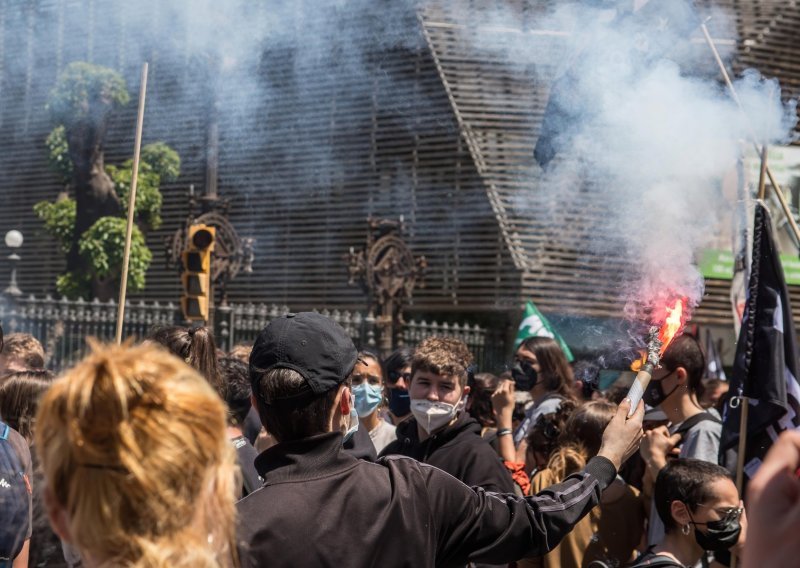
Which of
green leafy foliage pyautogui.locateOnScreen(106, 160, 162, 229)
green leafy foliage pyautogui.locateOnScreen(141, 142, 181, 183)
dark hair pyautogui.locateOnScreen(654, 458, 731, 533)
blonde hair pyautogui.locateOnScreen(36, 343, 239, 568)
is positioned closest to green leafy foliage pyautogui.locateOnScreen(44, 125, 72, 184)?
green leafy foliage pyautogui.locateOnScreen(106, 160, 162, 229)

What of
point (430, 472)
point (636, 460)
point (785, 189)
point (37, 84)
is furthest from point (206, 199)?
point (430, 472)

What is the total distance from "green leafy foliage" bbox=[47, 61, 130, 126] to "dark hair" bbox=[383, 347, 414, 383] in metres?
12.7

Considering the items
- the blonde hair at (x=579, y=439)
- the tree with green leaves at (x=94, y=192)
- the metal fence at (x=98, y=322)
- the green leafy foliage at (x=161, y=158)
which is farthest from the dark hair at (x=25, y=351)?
the green leafy foliage at (x=161, y=158)

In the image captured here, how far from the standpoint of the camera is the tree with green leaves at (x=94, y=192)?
773 inches

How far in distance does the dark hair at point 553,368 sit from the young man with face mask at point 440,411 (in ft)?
6.48

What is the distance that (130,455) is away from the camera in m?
1.67

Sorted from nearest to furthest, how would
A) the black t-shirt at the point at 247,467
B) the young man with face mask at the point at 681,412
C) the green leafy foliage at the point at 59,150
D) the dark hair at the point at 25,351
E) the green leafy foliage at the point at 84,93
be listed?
the black t-shirt at the point at 247,467, the young man with face mask at the point at 681,412, the dark hair at the point at 25,351, the green leafy foliage at the point at 84,93, the green leafy foliage at the point at 59,150

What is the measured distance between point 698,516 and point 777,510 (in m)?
2.99

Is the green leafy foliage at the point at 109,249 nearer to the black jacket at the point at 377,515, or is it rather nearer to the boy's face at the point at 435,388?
the boy's face at the point at 435,388

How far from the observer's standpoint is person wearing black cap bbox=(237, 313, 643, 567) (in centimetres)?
264

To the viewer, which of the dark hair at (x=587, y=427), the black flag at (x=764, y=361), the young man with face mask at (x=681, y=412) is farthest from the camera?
the young man with face mask at (x=681, y=412)

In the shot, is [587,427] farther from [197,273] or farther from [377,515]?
[197,273]

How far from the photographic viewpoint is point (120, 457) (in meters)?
1.67

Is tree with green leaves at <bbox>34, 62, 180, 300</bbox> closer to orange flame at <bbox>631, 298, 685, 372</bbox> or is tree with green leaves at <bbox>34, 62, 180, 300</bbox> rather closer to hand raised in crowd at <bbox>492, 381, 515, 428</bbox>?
hand raised in crowd at <bbox>492, 381, 515, 428</bbox>
